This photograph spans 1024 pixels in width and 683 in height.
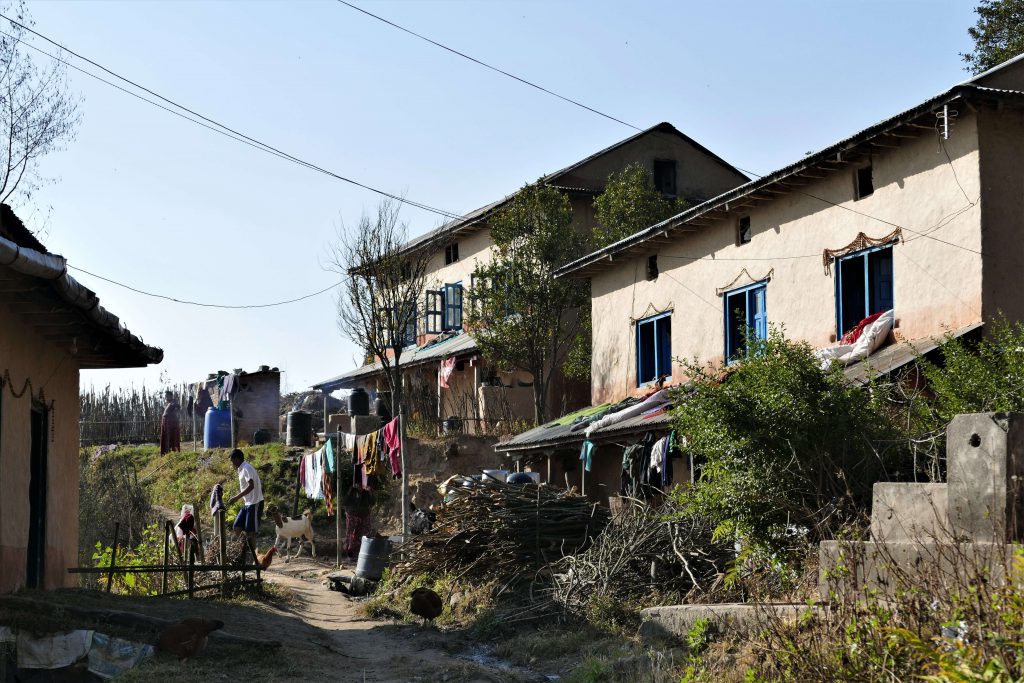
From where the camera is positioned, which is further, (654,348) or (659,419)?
(654,348)

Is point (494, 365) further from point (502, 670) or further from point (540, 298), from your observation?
point (502, 670)

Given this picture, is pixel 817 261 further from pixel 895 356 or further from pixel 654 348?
pixel 654 348

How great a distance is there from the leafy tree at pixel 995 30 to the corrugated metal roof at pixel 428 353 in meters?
15.0

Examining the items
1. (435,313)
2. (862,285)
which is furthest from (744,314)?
(435,313)

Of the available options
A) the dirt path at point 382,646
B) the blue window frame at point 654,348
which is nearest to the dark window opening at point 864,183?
the blue window frame at point 654,348

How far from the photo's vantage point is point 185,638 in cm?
981

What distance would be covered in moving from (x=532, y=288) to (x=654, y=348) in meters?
7.15

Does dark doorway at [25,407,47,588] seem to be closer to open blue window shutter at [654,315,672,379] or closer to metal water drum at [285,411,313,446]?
open blue window shutter at [654,315,672,379]

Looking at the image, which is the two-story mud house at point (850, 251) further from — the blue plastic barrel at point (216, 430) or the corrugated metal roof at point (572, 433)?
the blue plastic barrel at point (216, 430)

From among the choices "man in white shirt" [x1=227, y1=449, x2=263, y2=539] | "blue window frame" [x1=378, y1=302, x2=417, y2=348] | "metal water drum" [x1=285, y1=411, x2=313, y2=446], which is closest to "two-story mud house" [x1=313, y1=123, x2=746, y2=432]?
"blue window frame" [x1=378, y1=302, x2=417, y2=348]

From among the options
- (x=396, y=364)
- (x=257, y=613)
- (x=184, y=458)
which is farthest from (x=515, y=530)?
(x=184, y=458)

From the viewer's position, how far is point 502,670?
425 inches

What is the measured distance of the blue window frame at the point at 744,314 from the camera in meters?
18.8

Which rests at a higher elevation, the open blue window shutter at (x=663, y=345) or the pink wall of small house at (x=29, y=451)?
the open blue window shutter at (x=663, y=345)
